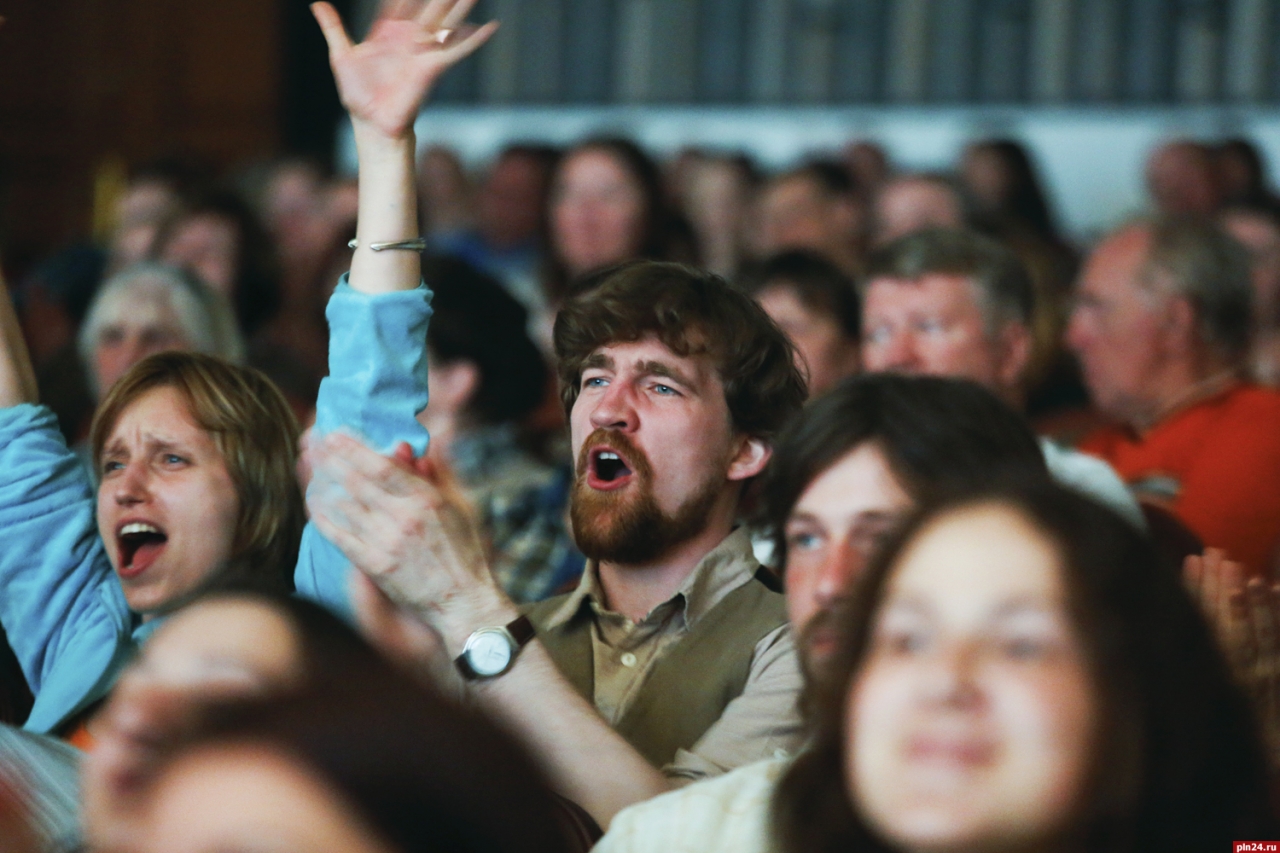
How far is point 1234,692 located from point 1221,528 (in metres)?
1.76

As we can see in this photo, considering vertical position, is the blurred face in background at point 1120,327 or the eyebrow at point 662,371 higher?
the eyebrow at point 662,371

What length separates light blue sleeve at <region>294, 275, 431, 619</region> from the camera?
5.82ft

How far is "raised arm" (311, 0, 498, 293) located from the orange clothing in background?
55.8 inches

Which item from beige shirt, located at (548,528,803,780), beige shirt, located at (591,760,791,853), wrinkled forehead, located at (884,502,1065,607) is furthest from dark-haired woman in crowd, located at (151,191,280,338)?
wrinkled forehead, located at (884,502,1065,607)

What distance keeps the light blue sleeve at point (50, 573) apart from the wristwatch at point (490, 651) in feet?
1.70

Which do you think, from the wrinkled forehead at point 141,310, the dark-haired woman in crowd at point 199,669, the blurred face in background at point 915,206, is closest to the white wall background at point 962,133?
the blurred face in background at point 915,206

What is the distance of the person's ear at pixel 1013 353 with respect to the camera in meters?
3.04

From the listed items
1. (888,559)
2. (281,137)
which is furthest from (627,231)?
(281,137)

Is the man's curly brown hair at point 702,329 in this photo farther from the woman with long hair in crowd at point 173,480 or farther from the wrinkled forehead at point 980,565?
the wrinkled forehead at point 980,565

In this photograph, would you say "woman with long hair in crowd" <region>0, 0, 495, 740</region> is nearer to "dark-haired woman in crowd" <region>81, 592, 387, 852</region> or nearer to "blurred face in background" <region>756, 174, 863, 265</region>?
"dark-haired woman in crowd" <region>81, 592, 387, 852</region>

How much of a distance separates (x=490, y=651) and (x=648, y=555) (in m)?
0.32

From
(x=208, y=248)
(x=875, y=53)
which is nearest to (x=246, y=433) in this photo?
(x=208, y=248)

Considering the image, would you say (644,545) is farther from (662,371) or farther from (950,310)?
(950,310)

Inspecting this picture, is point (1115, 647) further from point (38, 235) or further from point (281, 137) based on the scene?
point (38, 235)
